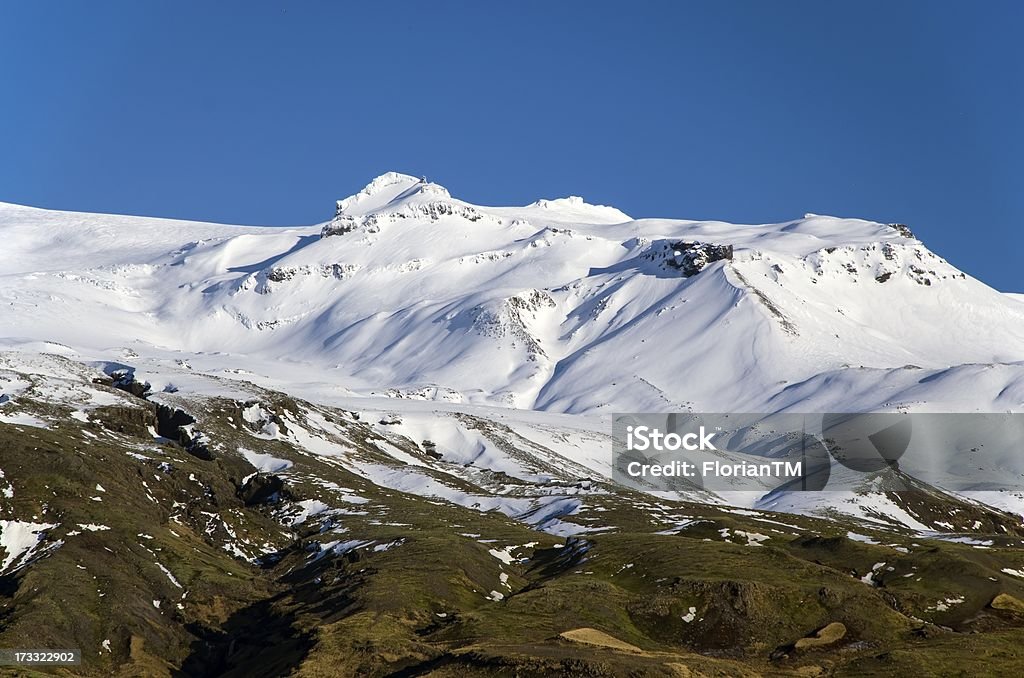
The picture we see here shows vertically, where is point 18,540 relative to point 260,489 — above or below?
below

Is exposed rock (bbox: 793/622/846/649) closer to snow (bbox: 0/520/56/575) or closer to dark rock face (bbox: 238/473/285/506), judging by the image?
snow (bbox: 0/520/56/575)

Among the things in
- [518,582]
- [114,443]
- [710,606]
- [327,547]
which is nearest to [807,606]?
[710,606]

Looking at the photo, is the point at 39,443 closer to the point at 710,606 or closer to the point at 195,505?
the point at 195,505

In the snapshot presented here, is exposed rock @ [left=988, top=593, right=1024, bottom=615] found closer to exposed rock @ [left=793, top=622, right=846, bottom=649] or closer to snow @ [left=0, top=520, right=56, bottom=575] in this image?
exposed rock @ [left=793, top=622, right=846, bottom=649]

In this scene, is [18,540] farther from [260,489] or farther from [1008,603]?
[1008,603]

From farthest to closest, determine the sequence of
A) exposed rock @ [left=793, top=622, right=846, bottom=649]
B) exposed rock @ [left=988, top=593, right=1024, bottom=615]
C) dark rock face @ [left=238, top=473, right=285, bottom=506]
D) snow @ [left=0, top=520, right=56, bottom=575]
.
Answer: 1. dark rock face @ [left=238, top=473, right=285, bottom=506]
2. snow @ [left=0, top=520, right=56, bottom=575]
3. exposed rock @ [left=988, top=593, right=1024, bottom=615]
4. exposed rock @ [left=793, top=622, right=846, bottom=649]

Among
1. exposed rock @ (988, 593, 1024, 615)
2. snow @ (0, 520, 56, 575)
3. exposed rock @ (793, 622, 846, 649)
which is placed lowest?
exposed rock @ (793, 622, 846, 649)

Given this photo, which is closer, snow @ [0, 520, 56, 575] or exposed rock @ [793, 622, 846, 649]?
exposed rock @ [793, 622, 846, 649]

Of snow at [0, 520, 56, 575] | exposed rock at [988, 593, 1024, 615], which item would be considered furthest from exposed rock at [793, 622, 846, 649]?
snow at [0, 520, 56, 575]

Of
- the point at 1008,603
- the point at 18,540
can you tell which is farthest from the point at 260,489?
the point at 1008,603

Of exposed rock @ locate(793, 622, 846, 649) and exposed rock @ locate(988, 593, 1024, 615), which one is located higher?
exposed rock @ locate(988, 593, 1024, 615)

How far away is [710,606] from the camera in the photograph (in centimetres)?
12150

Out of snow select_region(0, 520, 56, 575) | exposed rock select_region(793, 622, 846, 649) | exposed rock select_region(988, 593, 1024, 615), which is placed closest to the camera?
exposed rock select_region(793, 622, 846, 649)

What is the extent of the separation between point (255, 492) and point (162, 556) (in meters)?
49.0
